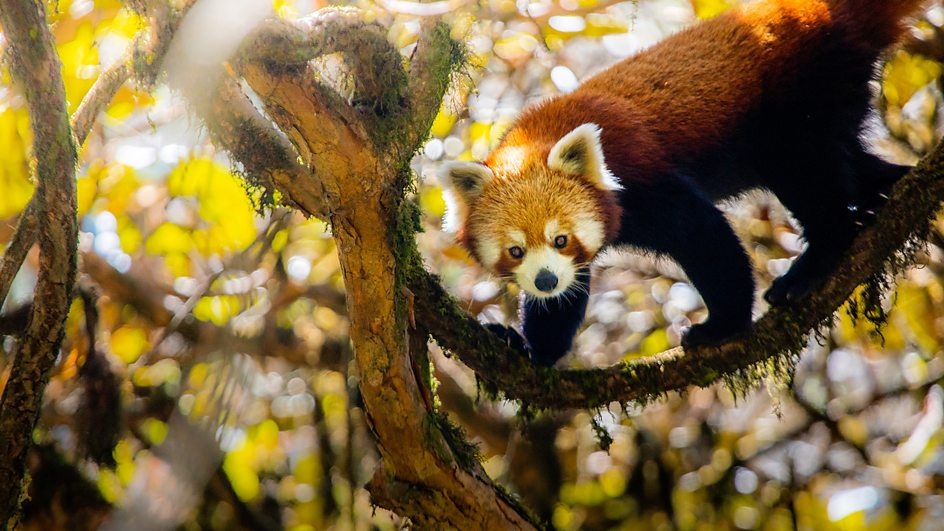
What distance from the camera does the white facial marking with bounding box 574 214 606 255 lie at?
12.5 ft

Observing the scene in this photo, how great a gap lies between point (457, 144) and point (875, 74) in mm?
2401

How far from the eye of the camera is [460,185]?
3951 mm

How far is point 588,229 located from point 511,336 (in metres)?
0.56

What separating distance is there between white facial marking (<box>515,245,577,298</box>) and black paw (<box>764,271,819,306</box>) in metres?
0.79

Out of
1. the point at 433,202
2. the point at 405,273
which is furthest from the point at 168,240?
the point at 405,273

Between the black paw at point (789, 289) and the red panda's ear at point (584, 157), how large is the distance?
0.74 metres

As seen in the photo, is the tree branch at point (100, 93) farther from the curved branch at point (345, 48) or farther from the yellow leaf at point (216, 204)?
the yellow leaf at point (216, 204)

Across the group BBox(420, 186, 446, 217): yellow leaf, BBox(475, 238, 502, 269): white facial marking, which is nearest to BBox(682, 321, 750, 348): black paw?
BBox(475, 238, 502, 269): white facial marking

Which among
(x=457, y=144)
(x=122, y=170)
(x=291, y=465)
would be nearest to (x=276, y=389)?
(x=291, y=465)

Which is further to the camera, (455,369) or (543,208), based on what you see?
(455,369)

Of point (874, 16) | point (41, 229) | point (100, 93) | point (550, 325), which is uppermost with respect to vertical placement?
point (100, 93)

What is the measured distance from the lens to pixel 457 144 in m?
5.45

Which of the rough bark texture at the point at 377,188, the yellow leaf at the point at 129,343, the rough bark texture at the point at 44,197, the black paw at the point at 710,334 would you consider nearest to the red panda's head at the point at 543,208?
the black paw at the point at 710,334

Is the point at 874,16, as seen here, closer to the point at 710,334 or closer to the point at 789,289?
the point at 789,289
